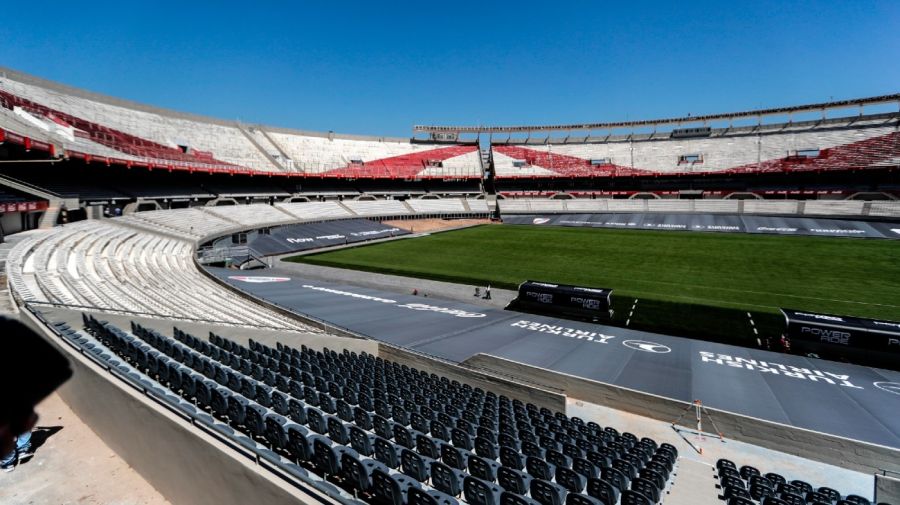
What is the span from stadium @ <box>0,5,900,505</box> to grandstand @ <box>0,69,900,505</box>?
0.25 ft

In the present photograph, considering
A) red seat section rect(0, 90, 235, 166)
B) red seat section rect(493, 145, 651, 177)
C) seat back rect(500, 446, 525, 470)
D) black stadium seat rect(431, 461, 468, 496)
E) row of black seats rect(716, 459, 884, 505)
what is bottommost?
row of black seats rect(716, 459, 884, 505)

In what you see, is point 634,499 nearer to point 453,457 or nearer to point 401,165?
point 453,457

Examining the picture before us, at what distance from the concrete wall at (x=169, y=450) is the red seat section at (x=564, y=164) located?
232 feet

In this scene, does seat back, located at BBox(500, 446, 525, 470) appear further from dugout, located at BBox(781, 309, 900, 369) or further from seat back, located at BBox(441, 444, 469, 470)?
dugout, located at BBox(781, 309, 900, 369)

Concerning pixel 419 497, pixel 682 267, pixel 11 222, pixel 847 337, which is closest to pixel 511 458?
pixel 419 497

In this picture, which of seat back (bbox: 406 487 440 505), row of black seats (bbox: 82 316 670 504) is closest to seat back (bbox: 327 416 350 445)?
row of black seats (bbox: 82 316 670 504)

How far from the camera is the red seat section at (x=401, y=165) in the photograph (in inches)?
2714

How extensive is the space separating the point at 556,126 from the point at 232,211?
5630 cm

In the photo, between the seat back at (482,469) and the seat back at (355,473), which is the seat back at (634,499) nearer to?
the seat back at (482,469)

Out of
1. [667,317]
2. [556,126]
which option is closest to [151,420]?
[667,317]

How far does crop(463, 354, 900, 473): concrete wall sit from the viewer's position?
31.5 ft

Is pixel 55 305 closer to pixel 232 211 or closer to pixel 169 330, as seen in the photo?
pixel 169 330

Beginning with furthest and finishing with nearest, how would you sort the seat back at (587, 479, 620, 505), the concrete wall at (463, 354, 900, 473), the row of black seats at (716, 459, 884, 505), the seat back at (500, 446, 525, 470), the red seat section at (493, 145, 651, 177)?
the red seat section at (493, 145, 651, 177)
the concrete wall at (463, 354, 900, 473)
the seat back at (500, 446, 525, 470)
the row of black seats at (716, 459, 884, 505)
the seat back at (587, 479, 620, 505)

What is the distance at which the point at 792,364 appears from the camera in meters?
15.8
